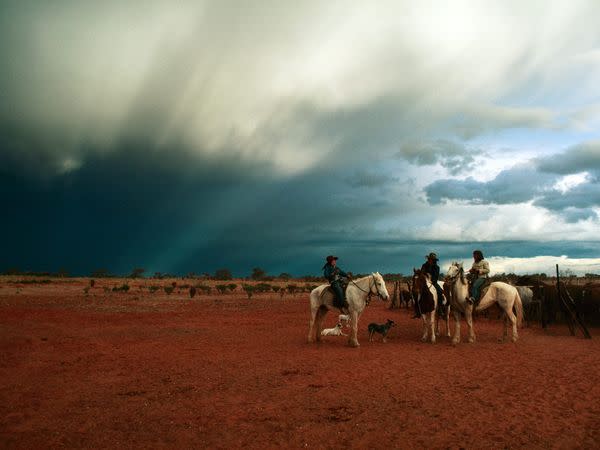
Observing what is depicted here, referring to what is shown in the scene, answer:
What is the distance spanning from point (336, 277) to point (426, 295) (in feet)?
10.7

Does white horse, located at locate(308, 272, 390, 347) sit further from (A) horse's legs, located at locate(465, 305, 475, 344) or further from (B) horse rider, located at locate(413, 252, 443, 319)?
(A) horse's legs, located at locate(465, 305, 475, 344)

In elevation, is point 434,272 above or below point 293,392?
above

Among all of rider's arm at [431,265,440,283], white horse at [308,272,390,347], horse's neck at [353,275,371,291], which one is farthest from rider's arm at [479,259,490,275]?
horse's neck at [353,275,371,291]

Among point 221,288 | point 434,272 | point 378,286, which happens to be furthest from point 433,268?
point 221,288

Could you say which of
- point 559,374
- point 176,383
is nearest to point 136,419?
point 176,383

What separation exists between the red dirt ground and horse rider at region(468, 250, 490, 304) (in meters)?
1.65

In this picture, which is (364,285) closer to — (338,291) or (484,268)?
(338,291)

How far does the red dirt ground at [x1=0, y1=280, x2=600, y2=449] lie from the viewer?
6641 mm

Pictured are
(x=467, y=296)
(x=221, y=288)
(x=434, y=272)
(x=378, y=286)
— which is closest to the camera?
(x=378, y=286)

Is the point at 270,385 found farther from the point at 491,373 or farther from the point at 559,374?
the point at 559,374

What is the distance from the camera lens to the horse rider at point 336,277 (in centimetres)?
1388

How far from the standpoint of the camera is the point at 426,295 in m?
14.8

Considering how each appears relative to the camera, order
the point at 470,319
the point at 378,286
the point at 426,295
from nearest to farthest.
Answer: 1. the point at 378,286
2. the point at 470,319
3. the point at 426,295

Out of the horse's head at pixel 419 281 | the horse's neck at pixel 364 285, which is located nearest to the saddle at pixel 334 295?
the horse's neck at pixel 364 285
